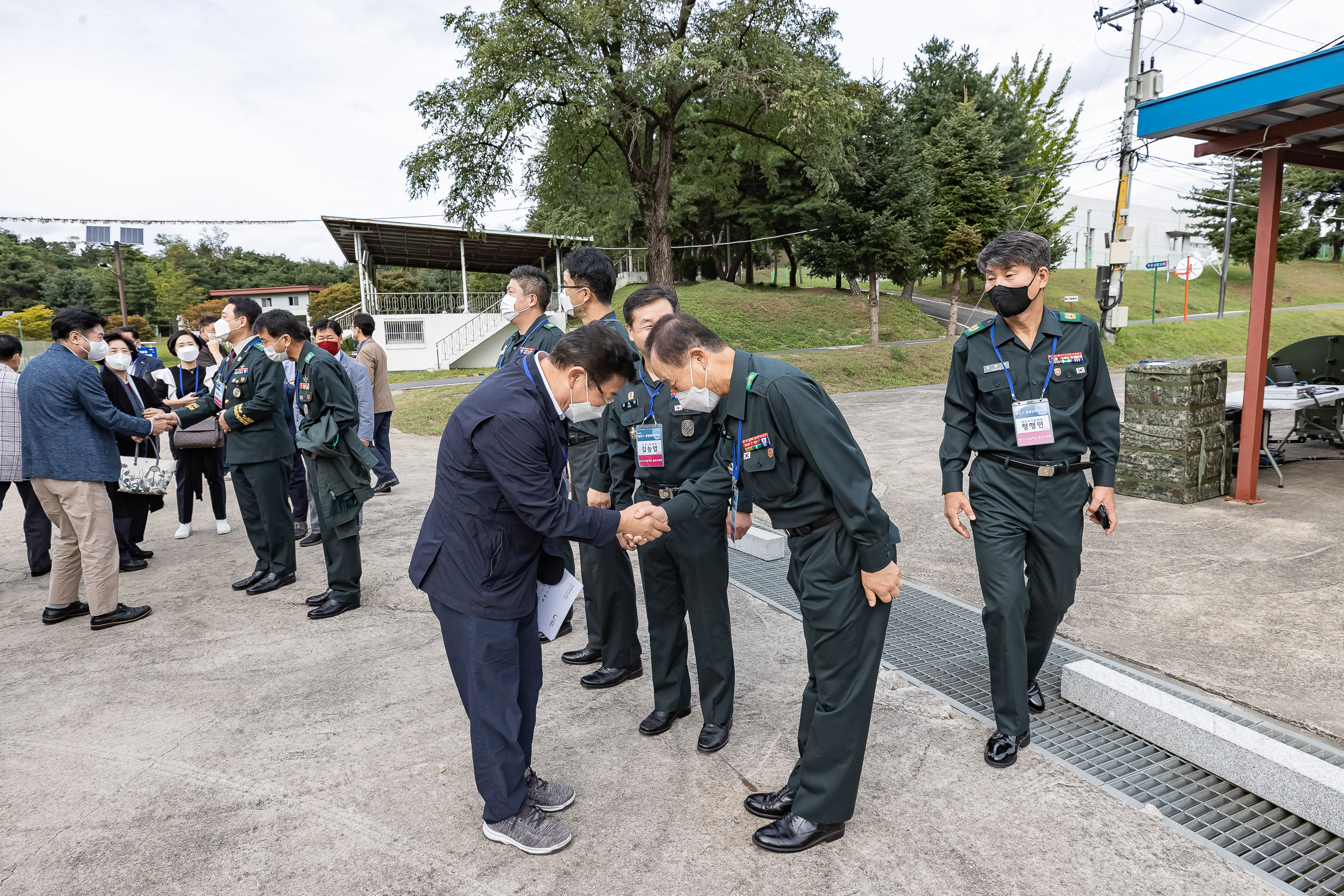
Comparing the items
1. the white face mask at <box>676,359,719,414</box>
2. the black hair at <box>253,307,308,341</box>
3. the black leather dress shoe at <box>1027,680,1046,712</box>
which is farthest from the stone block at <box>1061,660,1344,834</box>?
the black hair at <box>253,307,308,341</box>

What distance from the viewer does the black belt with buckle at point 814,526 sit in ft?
7.82

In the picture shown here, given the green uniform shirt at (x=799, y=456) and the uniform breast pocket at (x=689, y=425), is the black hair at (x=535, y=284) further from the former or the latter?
the green uniform shirt at (x=799, y=456)

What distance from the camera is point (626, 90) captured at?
16.2 m

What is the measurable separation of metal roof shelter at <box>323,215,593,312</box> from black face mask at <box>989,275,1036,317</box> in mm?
20509

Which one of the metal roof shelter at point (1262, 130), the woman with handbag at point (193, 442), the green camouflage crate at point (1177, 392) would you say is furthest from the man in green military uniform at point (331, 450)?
the metal roof shelter at point (1262, 130)

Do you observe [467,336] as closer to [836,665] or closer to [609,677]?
[609,677]

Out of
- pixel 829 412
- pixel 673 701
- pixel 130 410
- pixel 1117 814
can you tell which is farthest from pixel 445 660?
pixel 130 410

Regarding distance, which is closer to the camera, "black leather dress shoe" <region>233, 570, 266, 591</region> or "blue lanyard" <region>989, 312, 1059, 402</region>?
"blue lanyard" <region>989, 312, 1059, 402</region>

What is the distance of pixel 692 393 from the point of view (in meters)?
2.54

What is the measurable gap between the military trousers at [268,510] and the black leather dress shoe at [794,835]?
4212mm

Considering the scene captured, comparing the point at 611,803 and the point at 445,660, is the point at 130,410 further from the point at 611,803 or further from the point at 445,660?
the point at 611,803

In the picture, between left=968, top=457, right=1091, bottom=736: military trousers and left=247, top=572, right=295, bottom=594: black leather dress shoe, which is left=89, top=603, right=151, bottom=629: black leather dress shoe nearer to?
left=247, top=572, right=295, bottom=594: black leather dress shoe

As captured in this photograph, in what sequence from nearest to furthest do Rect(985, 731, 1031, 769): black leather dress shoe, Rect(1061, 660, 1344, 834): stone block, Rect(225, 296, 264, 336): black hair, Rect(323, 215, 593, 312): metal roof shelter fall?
Rect(1061, 660, 1344, 834): stone block
Rect(985, 731, 1031, 769): black leather dress shoe
Rect(225, 296, 264, 336): black hair
Rect(323, 215, 593, 312): metal roof shelter

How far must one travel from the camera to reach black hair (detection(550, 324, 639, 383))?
237 cm
